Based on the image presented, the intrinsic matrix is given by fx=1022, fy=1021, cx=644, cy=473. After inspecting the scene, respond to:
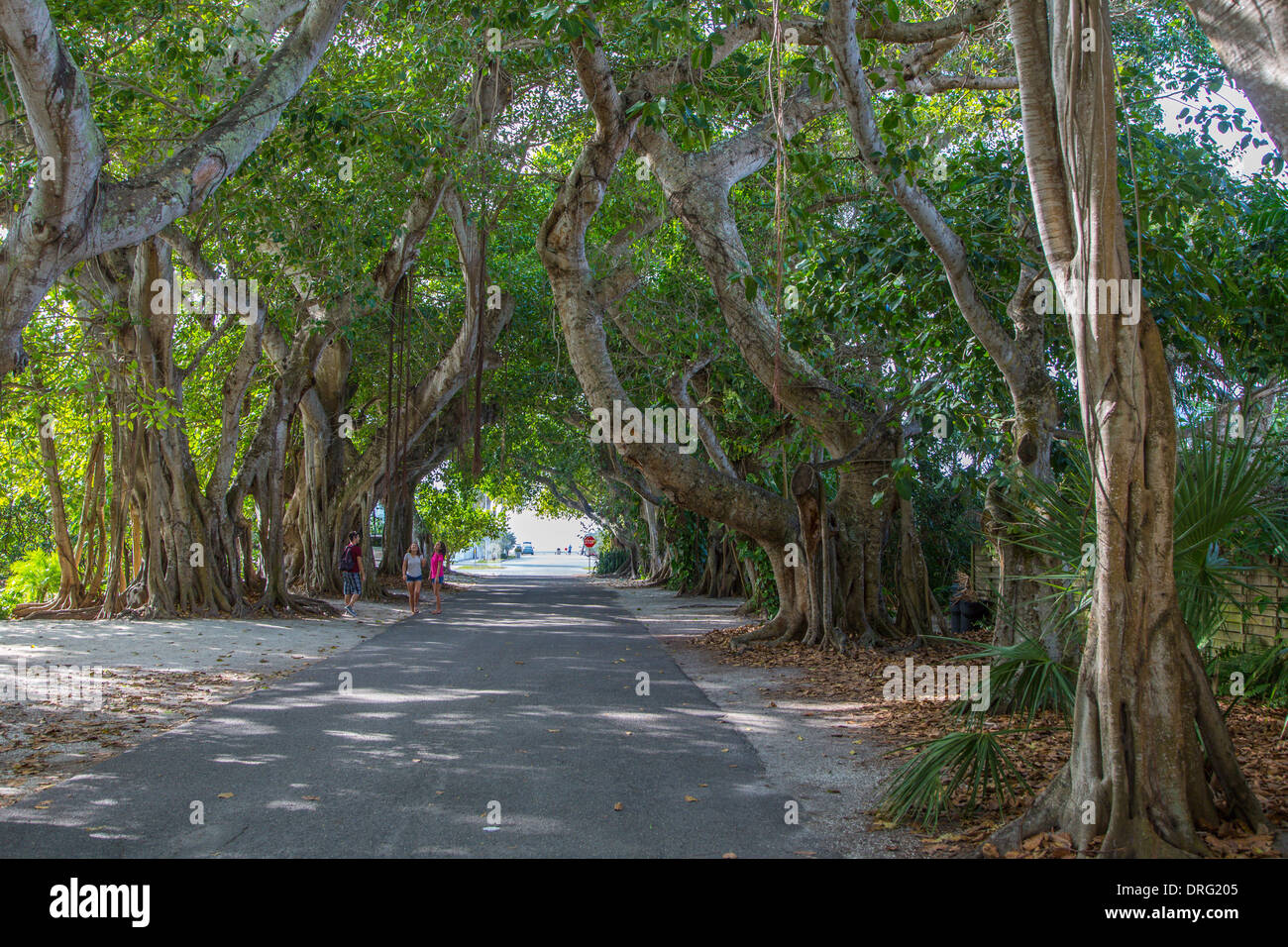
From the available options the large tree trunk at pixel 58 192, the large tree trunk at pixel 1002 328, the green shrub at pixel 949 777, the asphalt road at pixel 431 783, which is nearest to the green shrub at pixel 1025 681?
the large tree trunk at pixel 1002 328

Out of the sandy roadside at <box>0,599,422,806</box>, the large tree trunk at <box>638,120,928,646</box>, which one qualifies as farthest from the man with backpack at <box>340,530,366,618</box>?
the large tree trunk at <box>638,120,928,646</box>

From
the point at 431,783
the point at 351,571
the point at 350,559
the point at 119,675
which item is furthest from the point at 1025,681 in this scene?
the point at 350,559

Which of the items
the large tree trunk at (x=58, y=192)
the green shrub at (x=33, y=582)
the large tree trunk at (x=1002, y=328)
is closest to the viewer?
the large tree trunk at (x=58, y=192)

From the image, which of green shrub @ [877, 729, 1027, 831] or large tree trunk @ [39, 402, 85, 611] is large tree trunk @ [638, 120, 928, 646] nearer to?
green shrub @ [877, 729, 1027, 831]

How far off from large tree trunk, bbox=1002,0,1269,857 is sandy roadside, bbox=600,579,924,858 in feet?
2.66

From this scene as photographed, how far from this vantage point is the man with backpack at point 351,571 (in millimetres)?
20758

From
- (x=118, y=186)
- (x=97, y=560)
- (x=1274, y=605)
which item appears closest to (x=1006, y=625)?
(x=1274, y=605)

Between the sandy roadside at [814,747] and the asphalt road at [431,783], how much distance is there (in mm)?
165

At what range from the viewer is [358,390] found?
27.9 metres

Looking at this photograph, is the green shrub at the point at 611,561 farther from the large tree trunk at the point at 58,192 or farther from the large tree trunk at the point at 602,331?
the large tree trunk at the point at 58,192

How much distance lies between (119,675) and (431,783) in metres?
6.22

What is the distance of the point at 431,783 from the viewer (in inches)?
233

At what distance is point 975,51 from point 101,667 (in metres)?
13.0

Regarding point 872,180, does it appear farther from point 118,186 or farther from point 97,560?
point 97,560
